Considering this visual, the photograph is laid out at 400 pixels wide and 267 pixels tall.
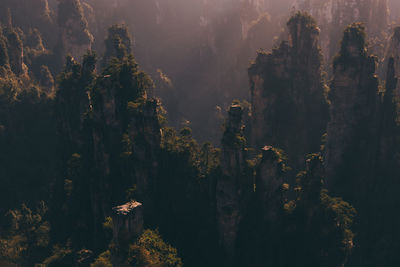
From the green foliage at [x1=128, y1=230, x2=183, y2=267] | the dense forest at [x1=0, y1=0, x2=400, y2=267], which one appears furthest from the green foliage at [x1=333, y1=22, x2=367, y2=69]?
the green foliage at [x1=128, y1=230, x2=183, y2=267]

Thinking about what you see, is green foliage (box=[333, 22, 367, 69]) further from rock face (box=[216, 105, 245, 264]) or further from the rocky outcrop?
the rocky outcrop

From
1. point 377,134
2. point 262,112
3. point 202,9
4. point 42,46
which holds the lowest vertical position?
point 377,134

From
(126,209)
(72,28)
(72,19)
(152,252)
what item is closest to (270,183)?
(152,252)

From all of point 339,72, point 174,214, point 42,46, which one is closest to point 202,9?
point 42,46

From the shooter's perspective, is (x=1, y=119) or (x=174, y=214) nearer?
(x=174, y=214)

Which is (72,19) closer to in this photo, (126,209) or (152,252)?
(126,209)

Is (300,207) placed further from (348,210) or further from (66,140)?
(66,140)
